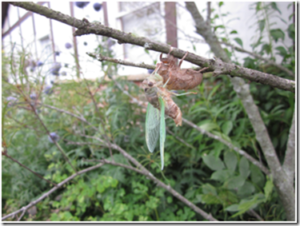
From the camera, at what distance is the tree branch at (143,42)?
0.30 metres

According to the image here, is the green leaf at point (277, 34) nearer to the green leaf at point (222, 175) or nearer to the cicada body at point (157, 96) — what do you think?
the green leaf at point (222, 175)

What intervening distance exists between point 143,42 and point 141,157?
0.90m

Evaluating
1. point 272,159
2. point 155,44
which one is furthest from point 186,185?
point 155,44

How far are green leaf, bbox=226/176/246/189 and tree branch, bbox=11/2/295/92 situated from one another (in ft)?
1.68

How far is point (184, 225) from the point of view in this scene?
33.9 inches

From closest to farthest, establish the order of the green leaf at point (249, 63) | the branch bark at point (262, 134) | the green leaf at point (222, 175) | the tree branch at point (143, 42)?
the tree branch at point (143, 42) < the branch bark at point (262, 134) < the green leaf at point (222, 175) < the green leaf at point (249, 63)

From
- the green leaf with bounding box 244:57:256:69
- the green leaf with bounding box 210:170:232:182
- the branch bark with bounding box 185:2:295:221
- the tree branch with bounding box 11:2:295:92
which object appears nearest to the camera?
the tree branch with bounding box 11:2:295:92

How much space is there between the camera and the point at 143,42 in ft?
1.08

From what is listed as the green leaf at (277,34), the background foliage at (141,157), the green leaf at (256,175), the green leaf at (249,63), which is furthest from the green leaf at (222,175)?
the green leaf at (277,34)

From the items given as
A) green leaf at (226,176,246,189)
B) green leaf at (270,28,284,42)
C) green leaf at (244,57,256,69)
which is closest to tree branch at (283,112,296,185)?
green leaf at (226,176,246,189)

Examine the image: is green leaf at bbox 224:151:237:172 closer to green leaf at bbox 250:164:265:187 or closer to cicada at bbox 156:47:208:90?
green leaf at bbox 250:164:265:187

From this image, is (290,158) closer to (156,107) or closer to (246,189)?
(246,189)

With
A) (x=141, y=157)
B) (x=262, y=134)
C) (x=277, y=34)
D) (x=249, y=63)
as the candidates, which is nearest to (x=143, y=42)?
(x=262, y=134)

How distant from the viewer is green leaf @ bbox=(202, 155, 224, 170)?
88cm
